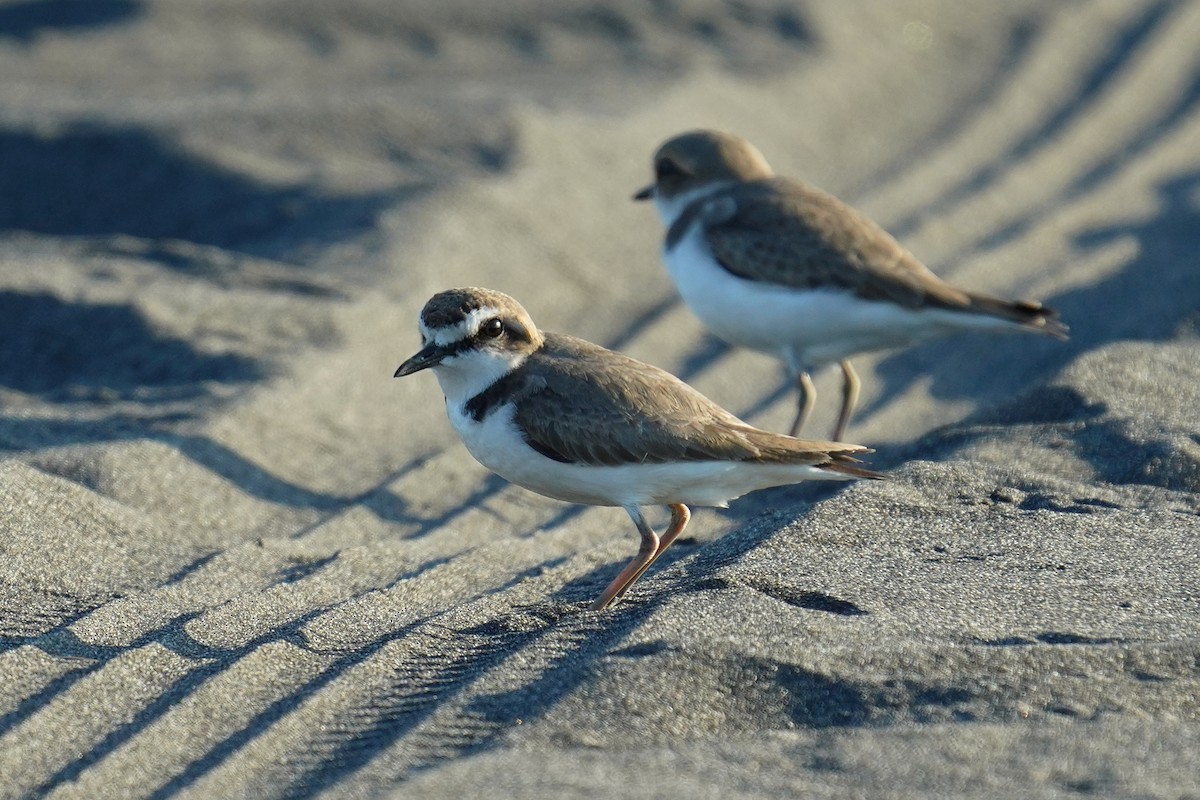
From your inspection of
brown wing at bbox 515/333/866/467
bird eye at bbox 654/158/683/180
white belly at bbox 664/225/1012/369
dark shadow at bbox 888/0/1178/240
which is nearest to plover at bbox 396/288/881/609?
brown wing at bbox 515/333/866/467

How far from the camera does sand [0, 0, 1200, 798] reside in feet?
11.7

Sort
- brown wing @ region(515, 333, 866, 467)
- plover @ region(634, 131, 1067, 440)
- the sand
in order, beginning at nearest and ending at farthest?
the sand
brown wing @ region(515, 333, 866, 467)
plover @ region(634, 131, 1067, 440)

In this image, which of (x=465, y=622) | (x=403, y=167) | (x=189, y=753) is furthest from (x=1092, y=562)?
(x=403, y=167)

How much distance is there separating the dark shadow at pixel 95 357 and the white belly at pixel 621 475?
254 cm

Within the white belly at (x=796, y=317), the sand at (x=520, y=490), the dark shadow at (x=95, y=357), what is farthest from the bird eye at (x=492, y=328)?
the dark shadow at (x=95, y=357)

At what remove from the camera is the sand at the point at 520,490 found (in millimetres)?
3572

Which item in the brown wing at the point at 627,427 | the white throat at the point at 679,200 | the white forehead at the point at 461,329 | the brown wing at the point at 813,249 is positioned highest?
the white throat at the point at 679,200

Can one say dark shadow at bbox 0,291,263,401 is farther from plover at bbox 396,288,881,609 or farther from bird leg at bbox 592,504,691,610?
bird leg at bbox 592,504,691,610

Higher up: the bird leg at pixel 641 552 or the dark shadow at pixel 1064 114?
the dark shadow at pixel 1064 114

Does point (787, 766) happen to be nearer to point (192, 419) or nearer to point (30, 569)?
point (30, 569)

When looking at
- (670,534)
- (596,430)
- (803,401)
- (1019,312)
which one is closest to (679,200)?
(803,401)

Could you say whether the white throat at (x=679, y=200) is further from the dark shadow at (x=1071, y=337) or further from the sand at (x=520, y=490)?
the dark shadow at (x=1071, y=337)

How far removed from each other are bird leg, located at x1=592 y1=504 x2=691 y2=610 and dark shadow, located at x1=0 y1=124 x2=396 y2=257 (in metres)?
4.42

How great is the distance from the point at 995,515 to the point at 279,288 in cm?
448
